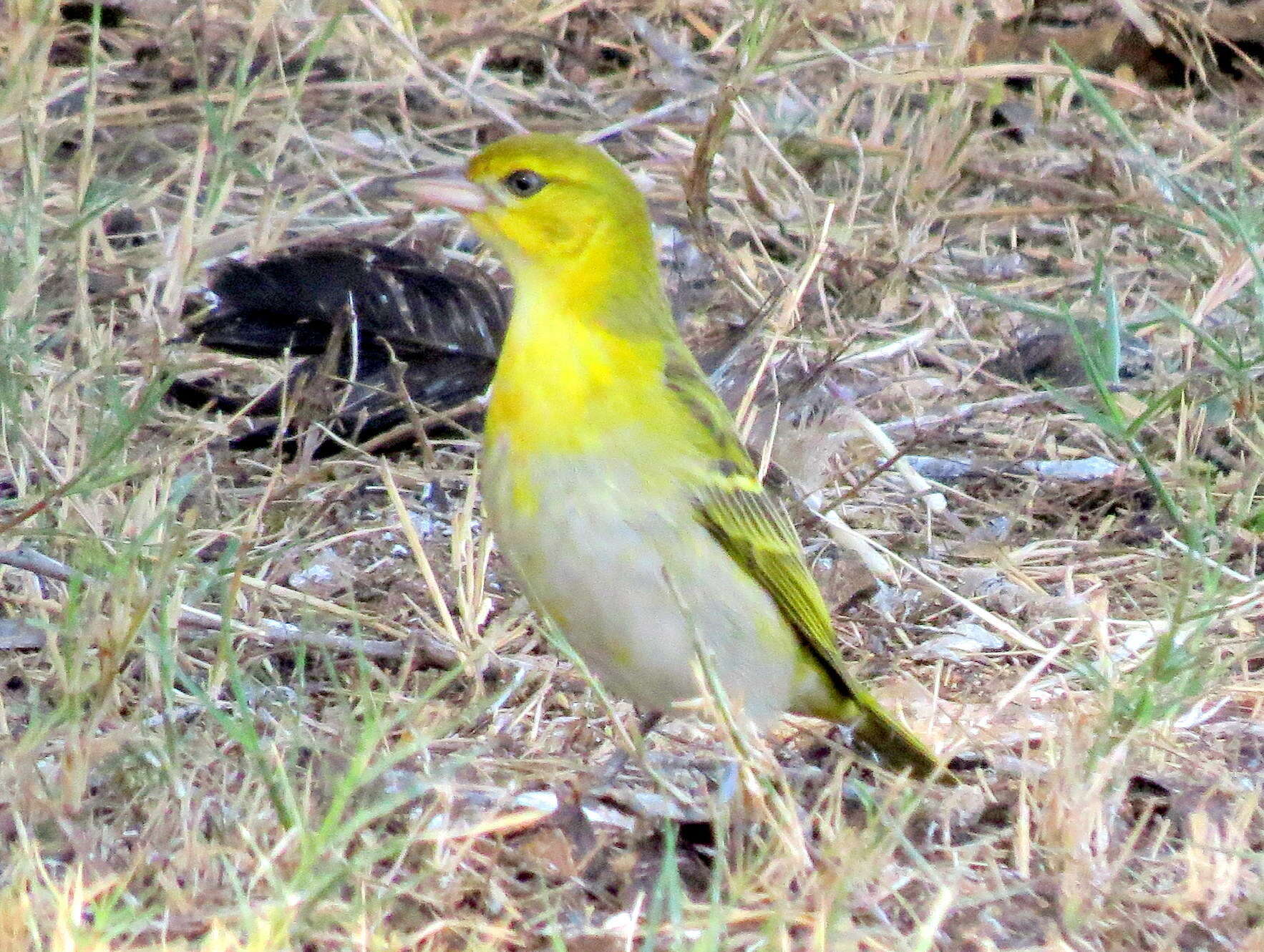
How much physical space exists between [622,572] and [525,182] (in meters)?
0.85

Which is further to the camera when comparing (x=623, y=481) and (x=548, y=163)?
(x=548, y=163)

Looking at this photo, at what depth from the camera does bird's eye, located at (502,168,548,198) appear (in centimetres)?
382

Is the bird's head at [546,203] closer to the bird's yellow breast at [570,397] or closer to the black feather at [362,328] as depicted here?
the bird's yellow breast at [570,397]

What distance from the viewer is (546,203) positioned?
150 inches

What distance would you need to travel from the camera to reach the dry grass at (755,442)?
291cm

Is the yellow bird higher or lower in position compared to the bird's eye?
lower

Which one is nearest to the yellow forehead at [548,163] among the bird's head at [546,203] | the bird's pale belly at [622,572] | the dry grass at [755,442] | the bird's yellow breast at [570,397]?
the bird's head at [546,203]

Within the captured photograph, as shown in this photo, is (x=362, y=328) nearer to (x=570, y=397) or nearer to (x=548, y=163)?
(x=548, y=163)

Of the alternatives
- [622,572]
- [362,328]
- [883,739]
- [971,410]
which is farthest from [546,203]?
[971,410]

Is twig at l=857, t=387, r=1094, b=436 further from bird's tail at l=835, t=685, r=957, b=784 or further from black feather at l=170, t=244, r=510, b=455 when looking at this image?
bird's tail at l=835, t=685, r=957, b=784

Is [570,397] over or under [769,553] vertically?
over

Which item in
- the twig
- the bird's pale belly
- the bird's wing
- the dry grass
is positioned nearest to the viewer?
the dry grass

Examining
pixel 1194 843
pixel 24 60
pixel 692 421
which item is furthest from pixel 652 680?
pixel 24 60

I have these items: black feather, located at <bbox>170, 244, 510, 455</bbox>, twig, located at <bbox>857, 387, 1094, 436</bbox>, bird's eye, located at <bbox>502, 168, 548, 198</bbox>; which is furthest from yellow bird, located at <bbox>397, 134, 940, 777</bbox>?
twig, located at <bbox>857, 387, 1094, 436</bbox>
